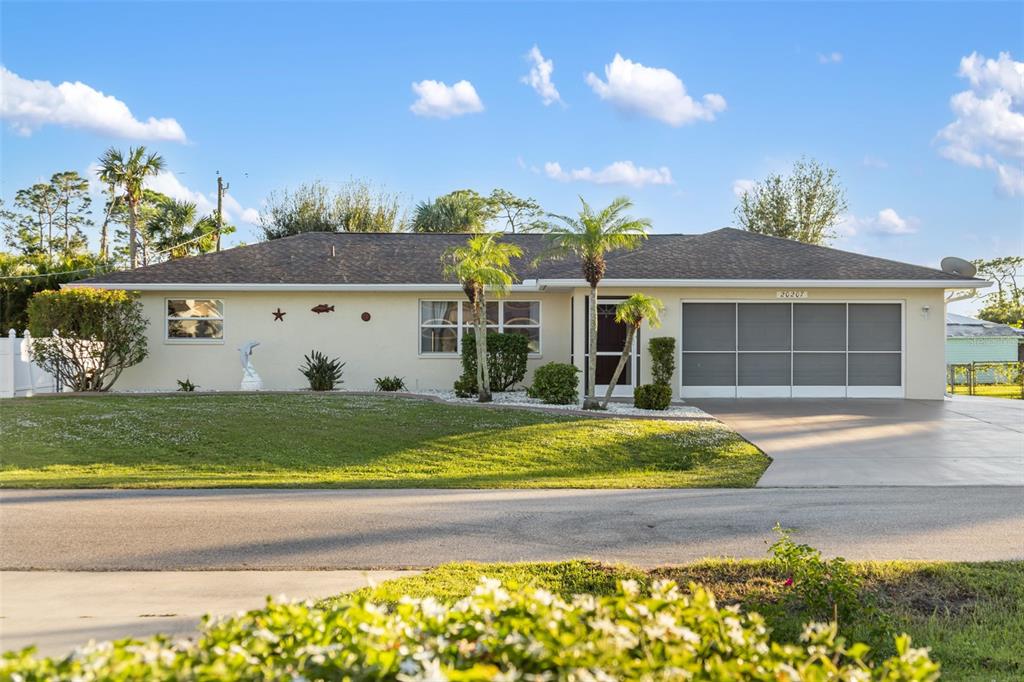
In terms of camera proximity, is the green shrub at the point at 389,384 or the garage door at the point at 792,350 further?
the green shrub at the point at 389,384

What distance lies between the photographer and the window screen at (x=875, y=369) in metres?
20.2

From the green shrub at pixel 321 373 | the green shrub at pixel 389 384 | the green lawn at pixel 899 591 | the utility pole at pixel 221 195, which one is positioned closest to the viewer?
the green lawn at pixel 899 591

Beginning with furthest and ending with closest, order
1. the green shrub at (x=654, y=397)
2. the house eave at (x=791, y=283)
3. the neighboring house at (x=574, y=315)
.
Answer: the neighboring house at (x=574, y=315) < the house eave at (x=791, y=283) < the green shrub at (x=654, y=397)

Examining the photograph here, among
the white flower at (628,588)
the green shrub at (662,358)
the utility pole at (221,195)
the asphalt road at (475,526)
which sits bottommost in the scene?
the asphalt road at (475,526)

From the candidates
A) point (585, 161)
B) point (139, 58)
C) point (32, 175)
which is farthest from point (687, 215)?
point (32, 175)

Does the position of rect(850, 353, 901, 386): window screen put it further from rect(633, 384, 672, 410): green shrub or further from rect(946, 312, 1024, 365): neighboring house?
rect(946, 312, 1024, 365): neighboring house

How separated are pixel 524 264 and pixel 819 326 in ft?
26.6

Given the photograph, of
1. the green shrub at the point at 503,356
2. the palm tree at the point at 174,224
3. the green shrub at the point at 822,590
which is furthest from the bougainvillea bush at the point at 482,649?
the palm tree at the point at 174,224

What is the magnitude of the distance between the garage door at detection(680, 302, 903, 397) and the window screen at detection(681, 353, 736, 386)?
0.02m

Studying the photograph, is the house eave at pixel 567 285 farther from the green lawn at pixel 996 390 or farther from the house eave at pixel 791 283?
the green lawn at pixel 996 390

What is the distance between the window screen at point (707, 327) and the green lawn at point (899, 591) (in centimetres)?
1356

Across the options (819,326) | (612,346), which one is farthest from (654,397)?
(819,326)

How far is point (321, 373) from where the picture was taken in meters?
20.4

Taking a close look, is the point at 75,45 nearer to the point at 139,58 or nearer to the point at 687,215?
the point at 139,58
